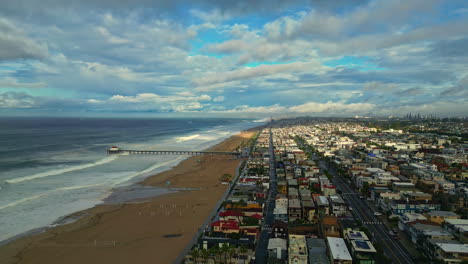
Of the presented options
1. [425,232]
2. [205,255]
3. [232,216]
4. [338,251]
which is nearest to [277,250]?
[338,251]

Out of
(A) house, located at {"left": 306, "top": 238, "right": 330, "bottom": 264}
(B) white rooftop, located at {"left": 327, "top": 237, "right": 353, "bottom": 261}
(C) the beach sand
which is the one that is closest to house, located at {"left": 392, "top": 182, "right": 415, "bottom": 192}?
(B) white rooftop, located at {"left": 327, "top": 237, "right": 353, "bottom": 261}

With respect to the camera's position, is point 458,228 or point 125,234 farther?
point 125,234

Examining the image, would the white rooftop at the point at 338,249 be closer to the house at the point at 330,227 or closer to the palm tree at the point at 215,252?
the house at the point at 330,227

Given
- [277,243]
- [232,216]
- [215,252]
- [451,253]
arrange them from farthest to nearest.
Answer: [232,216], [277,243], [451,253], [215,252]

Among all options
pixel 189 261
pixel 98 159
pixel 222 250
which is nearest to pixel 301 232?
pixel 222 250

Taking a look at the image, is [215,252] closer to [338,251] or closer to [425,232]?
[338,251]

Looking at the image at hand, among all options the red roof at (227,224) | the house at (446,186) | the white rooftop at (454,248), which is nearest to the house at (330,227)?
the white rooftop at (454,248)

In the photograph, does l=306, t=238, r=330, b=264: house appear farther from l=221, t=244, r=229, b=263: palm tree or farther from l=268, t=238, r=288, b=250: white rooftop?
l=221, t=244, r=229, b=263: palm tree
